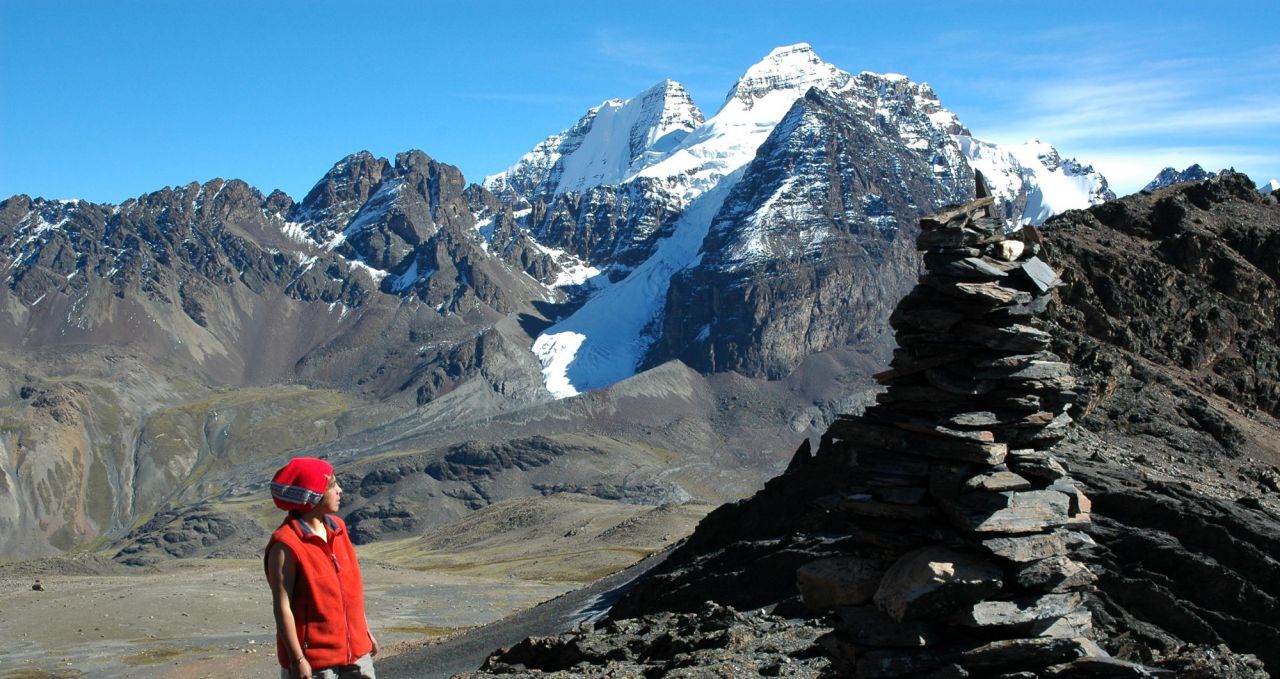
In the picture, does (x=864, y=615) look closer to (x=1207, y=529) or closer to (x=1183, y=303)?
(x=1207, y=529)

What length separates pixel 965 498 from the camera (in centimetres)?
1869

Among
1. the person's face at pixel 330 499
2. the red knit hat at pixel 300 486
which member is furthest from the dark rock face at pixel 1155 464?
the red knit hat at pixel 300 486

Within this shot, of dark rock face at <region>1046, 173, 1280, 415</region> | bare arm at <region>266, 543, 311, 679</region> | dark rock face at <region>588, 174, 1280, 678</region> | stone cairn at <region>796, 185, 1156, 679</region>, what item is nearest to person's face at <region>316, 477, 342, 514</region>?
bare arm at <region>266, 543, 311, 679</region>

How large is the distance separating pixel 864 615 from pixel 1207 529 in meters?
18.7

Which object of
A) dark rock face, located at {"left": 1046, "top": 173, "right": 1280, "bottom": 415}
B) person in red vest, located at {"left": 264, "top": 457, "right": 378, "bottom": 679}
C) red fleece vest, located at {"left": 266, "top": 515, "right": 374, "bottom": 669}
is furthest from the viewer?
dark rock face, located at {"left": 1046, "top": 173, "right": 1280, "bottom": 415}

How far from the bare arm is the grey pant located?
0.20 metres

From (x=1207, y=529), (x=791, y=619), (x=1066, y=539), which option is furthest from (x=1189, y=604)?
(x=1066, y=539)

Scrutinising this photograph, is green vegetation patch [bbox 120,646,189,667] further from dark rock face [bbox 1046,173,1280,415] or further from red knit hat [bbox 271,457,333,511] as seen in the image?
red knit hat [bbox 271,457,333,511]

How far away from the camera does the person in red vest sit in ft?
44.9

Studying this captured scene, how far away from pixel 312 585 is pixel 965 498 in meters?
9.43

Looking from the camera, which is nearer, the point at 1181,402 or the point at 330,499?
the point at 330,499

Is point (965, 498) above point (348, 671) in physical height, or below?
above

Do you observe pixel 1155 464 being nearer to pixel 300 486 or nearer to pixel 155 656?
pixel 300 486

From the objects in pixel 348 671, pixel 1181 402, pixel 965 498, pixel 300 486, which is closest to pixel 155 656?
pixel 1181 402
